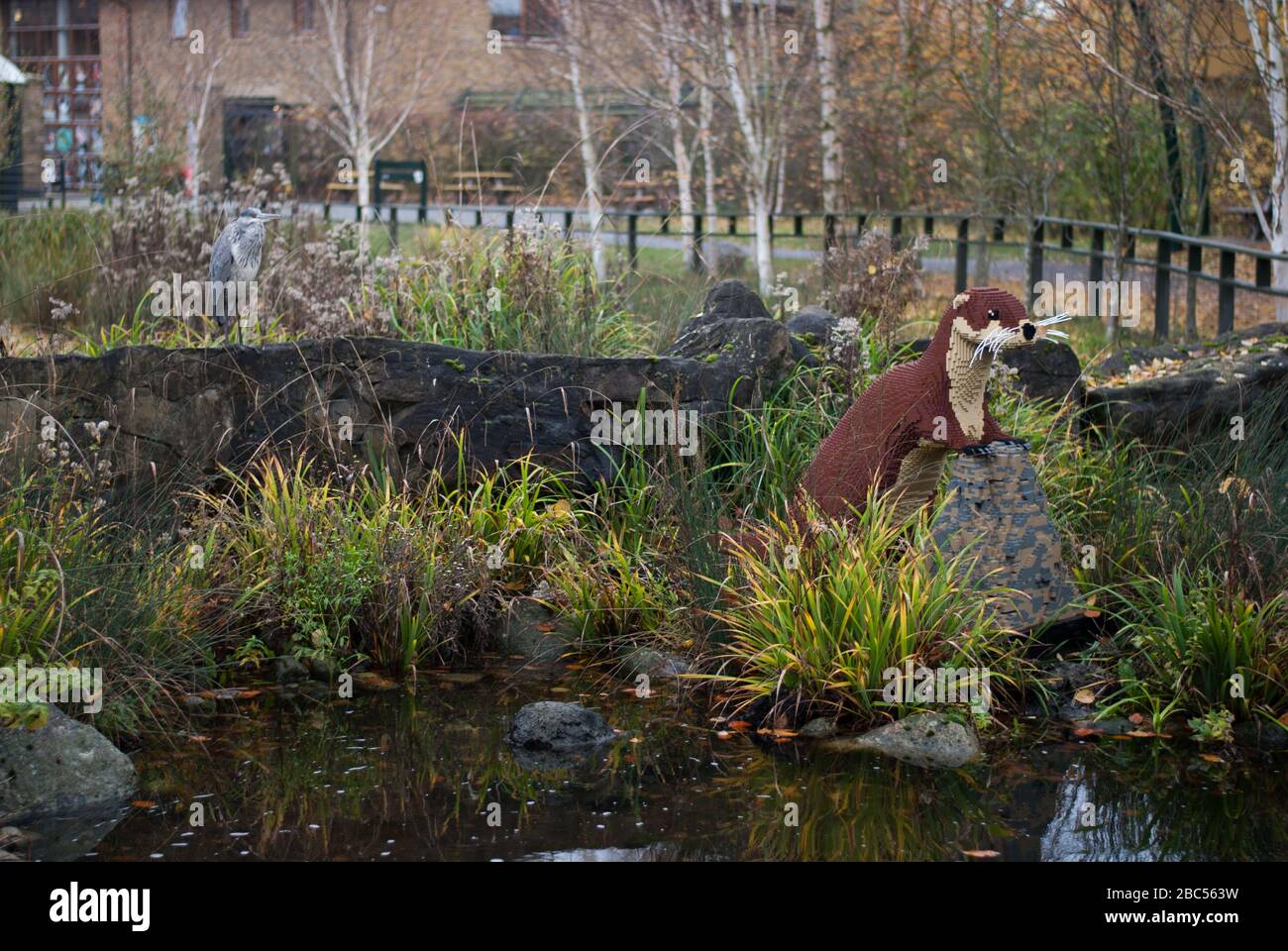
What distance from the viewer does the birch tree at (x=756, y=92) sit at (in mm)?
15734

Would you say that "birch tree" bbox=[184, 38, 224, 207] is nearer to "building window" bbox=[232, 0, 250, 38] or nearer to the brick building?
the brick building

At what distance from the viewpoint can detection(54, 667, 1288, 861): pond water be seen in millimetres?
4777

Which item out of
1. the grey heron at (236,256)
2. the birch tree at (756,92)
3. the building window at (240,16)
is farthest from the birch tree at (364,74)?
the grey heron at (236,256)

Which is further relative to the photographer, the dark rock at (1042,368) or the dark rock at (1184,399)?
the dark rock at (1042,368)

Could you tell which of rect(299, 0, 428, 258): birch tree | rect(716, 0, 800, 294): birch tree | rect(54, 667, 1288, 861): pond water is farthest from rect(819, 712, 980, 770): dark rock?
rect(299, 0, 428, 258): birch tree

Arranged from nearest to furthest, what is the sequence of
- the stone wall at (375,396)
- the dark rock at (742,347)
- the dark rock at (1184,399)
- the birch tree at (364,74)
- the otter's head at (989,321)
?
the otter's head at (989,321)
the stone wall at (375,396)
the dark rock at (742,347)
the dark rock at (1184,399)
the birch tree at (364,74)

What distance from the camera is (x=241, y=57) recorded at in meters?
33.8

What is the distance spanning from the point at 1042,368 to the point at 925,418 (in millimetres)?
2721

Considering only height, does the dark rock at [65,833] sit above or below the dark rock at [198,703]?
below

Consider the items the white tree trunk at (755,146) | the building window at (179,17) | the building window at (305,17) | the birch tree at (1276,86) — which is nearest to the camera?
the birch tree at (1276,86)

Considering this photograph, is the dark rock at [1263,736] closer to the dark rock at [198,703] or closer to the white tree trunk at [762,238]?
the dark rock at [198,703]

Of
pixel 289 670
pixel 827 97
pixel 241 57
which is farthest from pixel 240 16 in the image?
pixel 289 670

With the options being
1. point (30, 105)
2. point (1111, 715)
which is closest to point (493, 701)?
point (1111, 715)

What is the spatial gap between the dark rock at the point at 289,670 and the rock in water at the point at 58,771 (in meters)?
1.19
